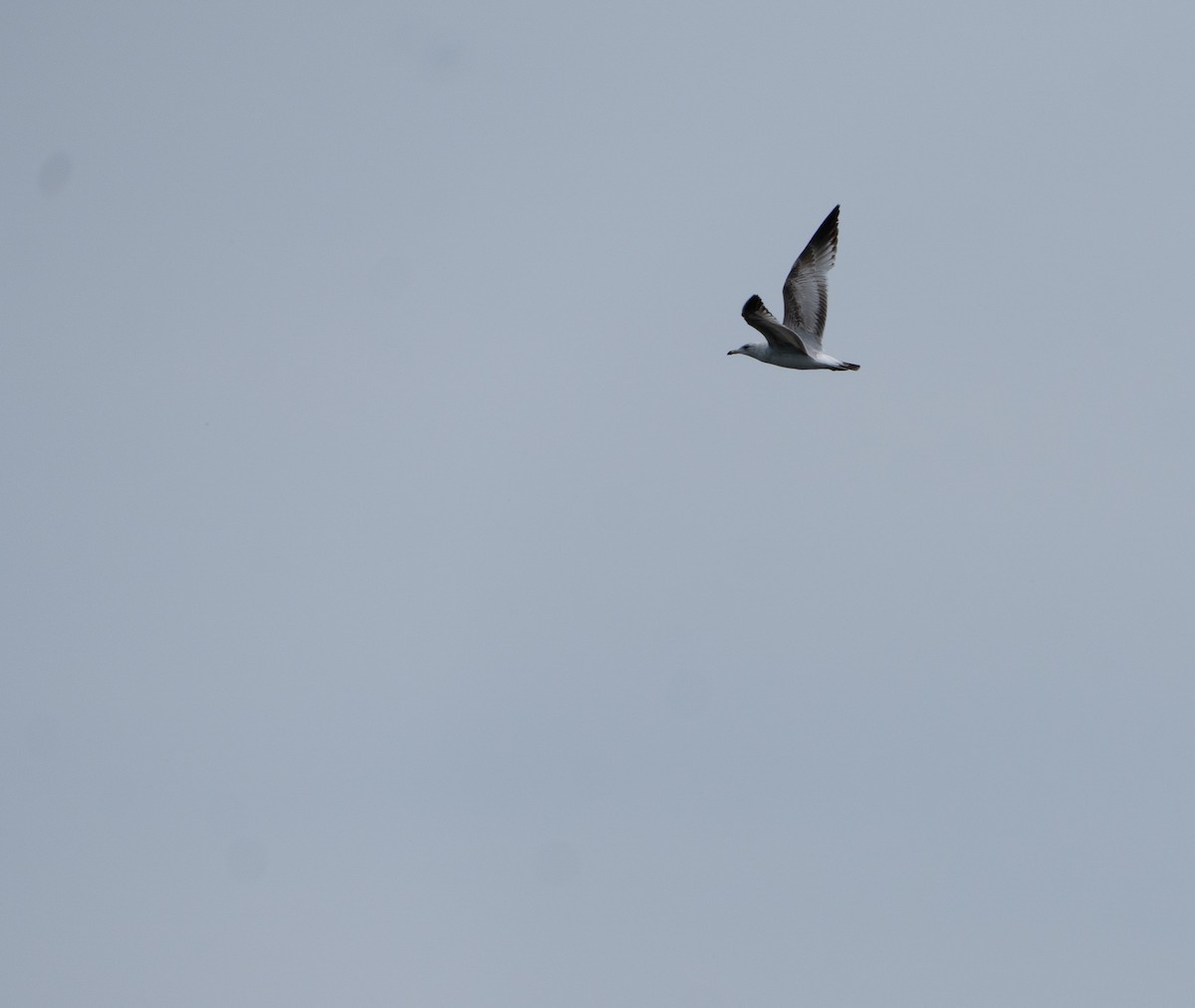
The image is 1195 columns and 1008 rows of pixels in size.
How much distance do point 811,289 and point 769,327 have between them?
4902 mm

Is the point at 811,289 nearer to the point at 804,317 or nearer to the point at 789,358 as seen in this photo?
the point at 804,317

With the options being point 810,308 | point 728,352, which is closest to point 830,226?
point 810,308

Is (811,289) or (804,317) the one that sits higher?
(811,289)

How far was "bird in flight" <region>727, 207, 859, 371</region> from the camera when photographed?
134 feet

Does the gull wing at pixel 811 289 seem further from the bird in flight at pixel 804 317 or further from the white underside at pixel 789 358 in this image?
the white underside at pixel 789 358

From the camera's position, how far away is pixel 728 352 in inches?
1677

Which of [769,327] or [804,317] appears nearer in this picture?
[769,327]

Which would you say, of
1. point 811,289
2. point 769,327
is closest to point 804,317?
point 811,289

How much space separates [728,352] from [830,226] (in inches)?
221

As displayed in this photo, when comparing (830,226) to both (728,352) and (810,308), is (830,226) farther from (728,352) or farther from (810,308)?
(728,352)

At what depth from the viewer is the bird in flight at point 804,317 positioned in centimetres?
4078

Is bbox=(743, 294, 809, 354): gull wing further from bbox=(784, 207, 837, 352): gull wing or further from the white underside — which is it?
bbox=(784, 207, 837, 352): gull wing

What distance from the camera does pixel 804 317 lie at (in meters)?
44.5

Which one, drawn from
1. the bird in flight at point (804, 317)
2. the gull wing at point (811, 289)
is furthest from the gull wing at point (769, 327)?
the gull wing at point (811, 289)
